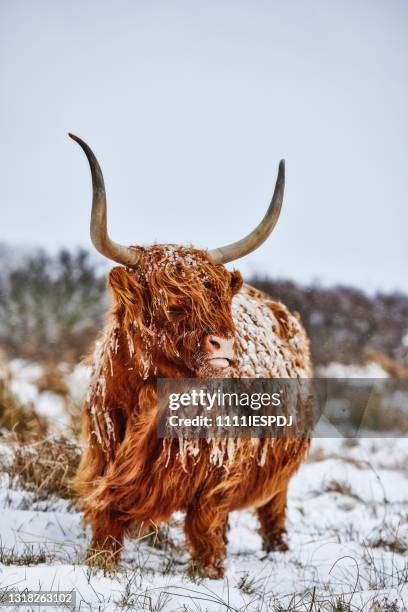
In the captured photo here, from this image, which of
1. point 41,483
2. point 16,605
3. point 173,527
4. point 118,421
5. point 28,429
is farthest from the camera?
point 28,429

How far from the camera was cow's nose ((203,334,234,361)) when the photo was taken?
7.86ft

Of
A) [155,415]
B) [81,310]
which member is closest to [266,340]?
[155,415]

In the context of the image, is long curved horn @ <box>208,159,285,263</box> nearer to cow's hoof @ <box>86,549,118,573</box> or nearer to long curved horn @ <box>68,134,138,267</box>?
long curved horn @ <box>68,134,138,267</box>

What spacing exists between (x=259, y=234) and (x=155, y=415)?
1.01 metres

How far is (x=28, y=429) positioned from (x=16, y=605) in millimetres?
2771

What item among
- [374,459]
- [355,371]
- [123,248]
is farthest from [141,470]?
[355,371]

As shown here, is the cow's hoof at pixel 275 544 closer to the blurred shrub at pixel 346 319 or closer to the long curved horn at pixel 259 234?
the long curved horn at pixel 259 234

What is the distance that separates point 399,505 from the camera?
4.18 meters

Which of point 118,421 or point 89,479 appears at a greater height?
point 118,421

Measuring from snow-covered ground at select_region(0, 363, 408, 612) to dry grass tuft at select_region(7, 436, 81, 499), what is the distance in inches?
2.4

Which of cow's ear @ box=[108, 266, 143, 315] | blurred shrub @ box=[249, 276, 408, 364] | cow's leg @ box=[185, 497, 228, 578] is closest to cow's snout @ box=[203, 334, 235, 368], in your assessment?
cow's ear @ box=[108, 266, 143, 315]

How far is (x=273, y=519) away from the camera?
12.0 ft

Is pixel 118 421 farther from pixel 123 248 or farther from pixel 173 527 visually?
pixel 173 527

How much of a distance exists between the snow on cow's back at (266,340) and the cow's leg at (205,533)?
692 mm
